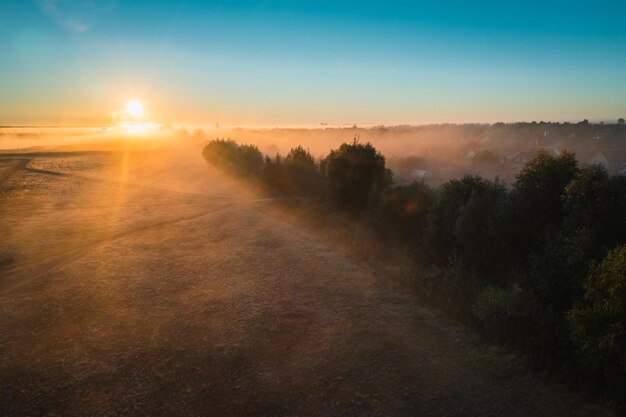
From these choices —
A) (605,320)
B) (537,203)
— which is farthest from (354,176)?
(605,320)

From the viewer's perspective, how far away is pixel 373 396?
11.1 m

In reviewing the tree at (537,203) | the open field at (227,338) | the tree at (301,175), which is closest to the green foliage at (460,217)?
the tree at (537,203)

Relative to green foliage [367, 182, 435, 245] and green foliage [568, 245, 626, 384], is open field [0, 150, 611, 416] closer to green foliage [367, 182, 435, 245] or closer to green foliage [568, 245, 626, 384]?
green foliage [568, 245, 626, 384]

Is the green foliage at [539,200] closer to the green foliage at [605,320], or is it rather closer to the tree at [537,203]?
the tree at [537,203]

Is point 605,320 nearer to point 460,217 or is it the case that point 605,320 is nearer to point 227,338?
point 460,217

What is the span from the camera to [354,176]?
33688 mm

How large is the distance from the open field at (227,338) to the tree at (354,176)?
23.3 ft

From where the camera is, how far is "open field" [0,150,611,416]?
1095 centimetres

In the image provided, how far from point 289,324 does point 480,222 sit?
433 inches

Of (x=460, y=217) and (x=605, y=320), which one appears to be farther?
(x=460, y=217)

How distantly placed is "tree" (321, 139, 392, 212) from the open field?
23.3 ft

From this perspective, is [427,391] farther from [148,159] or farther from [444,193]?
[148,159]

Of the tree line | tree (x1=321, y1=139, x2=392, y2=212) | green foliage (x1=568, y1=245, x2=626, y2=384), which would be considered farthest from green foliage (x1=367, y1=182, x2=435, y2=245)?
green foliage (x1=568, y1=245, x2=626, y2=384)

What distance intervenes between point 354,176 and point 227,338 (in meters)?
22.2
